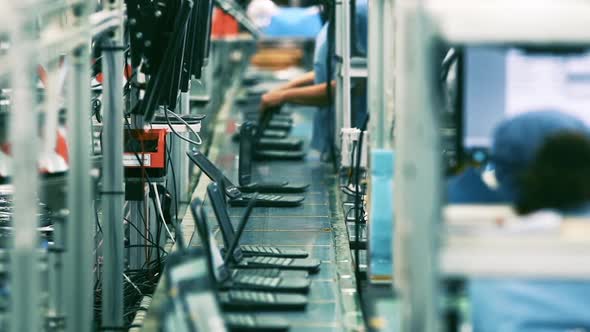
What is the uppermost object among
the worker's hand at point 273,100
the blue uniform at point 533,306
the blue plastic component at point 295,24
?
the blue plastic component at point 295,24

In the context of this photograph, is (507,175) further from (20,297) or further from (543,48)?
(20,297)

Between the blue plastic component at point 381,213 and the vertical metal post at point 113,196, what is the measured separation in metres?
1.43

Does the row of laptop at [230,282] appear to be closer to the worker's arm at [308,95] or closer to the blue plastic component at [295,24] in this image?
the worker's arm at [308,95]

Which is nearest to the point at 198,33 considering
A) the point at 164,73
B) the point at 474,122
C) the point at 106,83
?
the point at 164,73

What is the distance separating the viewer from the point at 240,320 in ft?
17.9

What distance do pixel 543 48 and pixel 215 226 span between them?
3996 millimetres

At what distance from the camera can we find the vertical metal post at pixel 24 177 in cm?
408

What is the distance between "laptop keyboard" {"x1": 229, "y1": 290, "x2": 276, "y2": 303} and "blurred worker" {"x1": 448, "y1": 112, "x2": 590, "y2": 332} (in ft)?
4.91

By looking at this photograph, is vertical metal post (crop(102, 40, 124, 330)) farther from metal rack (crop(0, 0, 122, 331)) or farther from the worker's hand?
the worker's hand

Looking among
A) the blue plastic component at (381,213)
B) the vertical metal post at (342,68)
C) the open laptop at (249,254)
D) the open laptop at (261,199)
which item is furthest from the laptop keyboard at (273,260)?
the vertical metal post at (342,68)

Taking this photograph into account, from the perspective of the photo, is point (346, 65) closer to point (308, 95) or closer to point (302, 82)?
point (308, 95)

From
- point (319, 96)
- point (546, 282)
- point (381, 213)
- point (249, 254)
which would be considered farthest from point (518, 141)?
point (319, 96)

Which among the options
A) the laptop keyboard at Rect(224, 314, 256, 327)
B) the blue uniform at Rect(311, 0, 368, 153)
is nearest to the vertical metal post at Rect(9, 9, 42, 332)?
the laptop keyboard at Rect(224, 314, 256, 327)

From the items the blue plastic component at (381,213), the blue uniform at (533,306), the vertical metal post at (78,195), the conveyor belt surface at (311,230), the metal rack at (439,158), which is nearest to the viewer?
the metal rack at (439,158)
